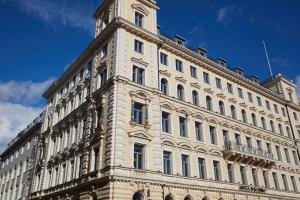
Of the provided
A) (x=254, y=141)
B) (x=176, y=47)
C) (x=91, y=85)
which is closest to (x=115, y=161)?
(x=91, y=85)

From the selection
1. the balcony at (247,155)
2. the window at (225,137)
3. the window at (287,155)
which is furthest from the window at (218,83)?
the window at (287,155)

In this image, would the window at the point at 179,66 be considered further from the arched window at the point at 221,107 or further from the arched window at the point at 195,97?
the arched window at the point at 221,107

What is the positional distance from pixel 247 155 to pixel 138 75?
18.6m

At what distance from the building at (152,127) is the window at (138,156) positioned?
3.9 inches

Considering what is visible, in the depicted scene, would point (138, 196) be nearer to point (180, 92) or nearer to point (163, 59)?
point (180, 92)

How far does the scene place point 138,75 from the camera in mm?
33094

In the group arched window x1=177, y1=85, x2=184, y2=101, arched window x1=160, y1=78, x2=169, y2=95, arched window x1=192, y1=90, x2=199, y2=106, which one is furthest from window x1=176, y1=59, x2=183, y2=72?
arched window x1=192, y1=90, x2=199, y2=106

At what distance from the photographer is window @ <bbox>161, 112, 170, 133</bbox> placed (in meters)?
33.1

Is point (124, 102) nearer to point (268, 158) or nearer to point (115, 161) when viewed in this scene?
point (115, 161)

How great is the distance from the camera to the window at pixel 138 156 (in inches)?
1121

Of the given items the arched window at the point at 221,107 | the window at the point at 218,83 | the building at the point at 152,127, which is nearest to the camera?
the building at the point at 152,127

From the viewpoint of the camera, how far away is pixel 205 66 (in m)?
42.0

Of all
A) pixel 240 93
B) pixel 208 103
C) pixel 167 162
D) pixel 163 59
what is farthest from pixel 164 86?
pixel 240 93

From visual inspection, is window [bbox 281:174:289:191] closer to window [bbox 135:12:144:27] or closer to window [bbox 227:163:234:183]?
window [bbox 227:163:234:183]
